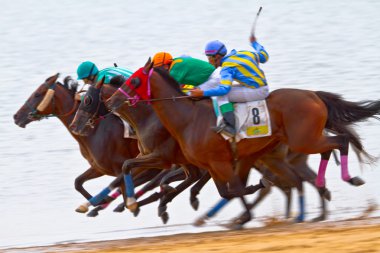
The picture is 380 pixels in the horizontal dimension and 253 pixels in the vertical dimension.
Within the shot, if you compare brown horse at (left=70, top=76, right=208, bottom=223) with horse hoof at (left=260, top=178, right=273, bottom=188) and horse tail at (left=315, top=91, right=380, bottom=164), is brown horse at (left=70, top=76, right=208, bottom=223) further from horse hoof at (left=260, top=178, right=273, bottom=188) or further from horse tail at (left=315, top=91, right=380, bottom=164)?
horse tail at (left=315, top=91, right=380, bottom=164)

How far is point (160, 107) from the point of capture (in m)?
11.2

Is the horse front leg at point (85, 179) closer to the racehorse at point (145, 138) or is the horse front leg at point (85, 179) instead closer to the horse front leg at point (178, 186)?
the racehorse at point (145, 138)

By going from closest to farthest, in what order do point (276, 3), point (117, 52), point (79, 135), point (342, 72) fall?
point (79, 135) → point (342, 72) → point (117, 52) → point (276, 3)

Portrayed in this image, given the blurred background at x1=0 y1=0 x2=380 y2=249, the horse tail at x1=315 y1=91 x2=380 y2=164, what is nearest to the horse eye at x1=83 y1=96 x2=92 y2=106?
the blurred background at x1=0 y1=0 x2=380 y2=249

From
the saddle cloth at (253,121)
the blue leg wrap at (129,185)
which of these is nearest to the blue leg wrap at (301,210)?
the saddle cloth at (253,121)

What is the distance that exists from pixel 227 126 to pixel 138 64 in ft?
46.9

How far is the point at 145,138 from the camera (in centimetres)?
1166

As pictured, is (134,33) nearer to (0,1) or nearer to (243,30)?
(243,30)

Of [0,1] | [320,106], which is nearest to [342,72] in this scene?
[320,106]

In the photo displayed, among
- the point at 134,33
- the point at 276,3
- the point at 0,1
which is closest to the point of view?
the point at 134,33

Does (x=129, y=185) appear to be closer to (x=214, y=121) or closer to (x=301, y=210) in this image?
(x=214, y=121)

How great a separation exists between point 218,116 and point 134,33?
19.3 metres

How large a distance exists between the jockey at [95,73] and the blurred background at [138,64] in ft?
6.39

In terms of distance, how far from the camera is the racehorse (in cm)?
1149
